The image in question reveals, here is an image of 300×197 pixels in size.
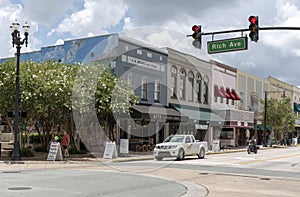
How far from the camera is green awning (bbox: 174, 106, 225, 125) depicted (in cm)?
4194

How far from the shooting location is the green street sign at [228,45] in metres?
19.3

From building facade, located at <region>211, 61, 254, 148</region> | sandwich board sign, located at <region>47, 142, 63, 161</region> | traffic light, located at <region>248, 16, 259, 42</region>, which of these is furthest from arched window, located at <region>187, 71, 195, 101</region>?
traffic light, located at <region>248, 16, 259, 42</region>

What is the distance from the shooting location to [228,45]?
64.8 feet

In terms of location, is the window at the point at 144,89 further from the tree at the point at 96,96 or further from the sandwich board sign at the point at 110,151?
the sandwich board sign at the point at 110,151

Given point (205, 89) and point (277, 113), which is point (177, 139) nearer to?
point (205, 89)

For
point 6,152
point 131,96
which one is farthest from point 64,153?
point 131,96

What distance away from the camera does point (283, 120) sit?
60.9 meters

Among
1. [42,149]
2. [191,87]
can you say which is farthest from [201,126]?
[42,149]

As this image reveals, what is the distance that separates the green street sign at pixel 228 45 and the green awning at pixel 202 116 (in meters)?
→ 21.0

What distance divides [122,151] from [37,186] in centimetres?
1724

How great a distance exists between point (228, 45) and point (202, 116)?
2560cm

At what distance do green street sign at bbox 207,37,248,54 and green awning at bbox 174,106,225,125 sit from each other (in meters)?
21.0

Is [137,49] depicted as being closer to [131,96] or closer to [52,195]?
[131,96]

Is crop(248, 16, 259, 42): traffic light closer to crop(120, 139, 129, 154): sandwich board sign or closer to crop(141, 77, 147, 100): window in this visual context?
crop(120, 139, 129, 154): sandwich board sign
